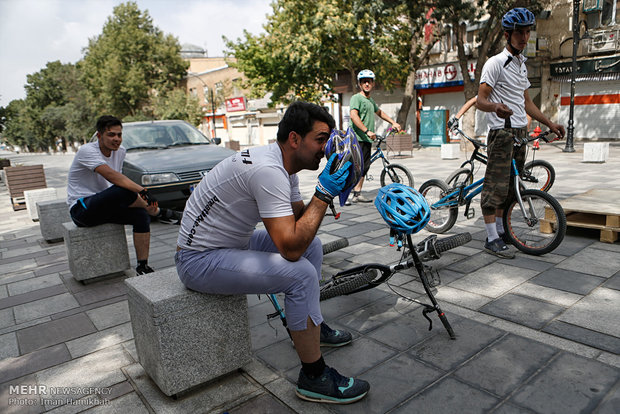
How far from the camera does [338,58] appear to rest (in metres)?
20.8

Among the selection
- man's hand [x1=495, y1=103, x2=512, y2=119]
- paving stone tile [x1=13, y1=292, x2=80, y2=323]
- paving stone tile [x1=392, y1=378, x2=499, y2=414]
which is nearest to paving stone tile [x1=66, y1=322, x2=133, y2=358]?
paving stone tile [x1=13, y1=292, x2=80, y2=323]

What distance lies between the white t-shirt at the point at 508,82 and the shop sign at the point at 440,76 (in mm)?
19445

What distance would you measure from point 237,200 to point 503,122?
10.5 ft

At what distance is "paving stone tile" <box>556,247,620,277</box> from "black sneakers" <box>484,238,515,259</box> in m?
0.45

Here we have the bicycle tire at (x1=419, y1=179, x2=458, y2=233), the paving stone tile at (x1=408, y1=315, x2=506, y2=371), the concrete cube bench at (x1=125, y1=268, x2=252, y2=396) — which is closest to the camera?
the concrete cube bench at (x1=125, y1=268, x2=252, y2=396)

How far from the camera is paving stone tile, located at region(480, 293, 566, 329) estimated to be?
3.10m

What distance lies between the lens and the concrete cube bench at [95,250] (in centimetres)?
450

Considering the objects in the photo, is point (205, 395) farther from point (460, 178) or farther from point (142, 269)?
point (460, 178)

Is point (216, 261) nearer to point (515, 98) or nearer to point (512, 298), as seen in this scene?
point (512, 298)

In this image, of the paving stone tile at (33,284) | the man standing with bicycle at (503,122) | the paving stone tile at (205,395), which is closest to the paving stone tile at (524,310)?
the man standing with bicycle at (503,122)

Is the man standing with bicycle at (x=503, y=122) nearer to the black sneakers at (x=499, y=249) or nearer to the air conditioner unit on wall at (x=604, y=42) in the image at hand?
the black sneakers at (x=499, y=249)

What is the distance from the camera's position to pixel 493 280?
12.8ft

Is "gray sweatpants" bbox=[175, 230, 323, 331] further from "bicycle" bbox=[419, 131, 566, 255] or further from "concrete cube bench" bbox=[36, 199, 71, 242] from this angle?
"concrete cube bench" bbox=[36, 199, 71, 242]

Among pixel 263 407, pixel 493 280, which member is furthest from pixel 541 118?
pixel 263 407
